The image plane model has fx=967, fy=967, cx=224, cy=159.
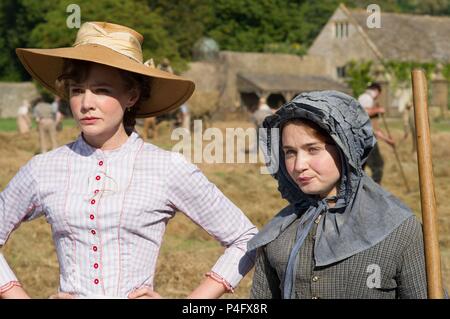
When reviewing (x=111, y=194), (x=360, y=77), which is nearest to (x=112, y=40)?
(x=111, y=194)

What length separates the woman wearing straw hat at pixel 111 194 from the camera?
3.04m

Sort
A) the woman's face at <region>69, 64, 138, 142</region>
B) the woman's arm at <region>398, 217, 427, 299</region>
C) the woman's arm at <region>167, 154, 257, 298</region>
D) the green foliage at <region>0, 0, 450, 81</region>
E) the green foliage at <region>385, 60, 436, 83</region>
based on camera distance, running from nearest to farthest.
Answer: the woman's arm at <region>398, 217, 427, 299</region>
the woman's face at <region>69, 64, 138, 142</region>
the woman's arm at <region>167, 154, 257, 298</region>
the green foliage at <region>0, 0, 450, 81</region>
the green foliage at <region>385, 60, 436, 83</region>

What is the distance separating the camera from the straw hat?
120 inches

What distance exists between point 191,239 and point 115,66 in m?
6.62

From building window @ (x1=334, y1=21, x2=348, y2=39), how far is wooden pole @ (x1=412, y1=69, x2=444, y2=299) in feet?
180

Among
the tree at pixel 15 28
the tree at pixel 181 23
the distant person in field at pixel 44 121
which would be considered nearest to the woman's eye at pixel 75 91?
the distant person in field at pixel 44 121

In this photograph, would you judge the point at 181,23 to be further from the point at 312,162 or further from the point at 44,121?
the point at 312,162

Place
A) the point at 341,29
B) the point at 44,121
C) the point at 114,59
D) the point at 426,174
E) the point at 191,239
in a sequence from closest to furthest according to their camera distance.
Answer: the point at 426,174 → the point at 114,59 → the point at 191,239 → the point at 44,121 → the point at 341,29

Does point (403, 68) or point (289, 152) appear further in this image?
point (403, 68)

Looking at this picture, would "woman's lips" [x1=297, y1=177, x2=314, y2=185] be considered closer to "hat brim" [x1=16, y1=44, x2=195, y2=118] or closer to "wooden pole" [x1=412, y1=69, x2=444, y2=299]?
"wooden pole" [x1=412, y1=69, x2=444, y2=299]

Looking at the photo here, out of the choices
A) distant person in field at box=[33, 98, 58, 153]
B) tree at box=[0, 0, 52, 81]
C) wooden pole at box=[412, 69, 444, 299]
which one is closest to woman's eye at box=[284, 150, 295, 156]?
wooden pole at box=[412, 69, 444, 299]

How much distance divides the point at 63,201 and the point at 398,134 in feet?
81.6

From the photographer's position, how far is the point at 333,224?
2924mm

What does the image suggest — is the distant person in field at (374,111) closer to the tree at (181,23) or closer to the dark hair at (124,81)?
the dark hair at (124,81)
